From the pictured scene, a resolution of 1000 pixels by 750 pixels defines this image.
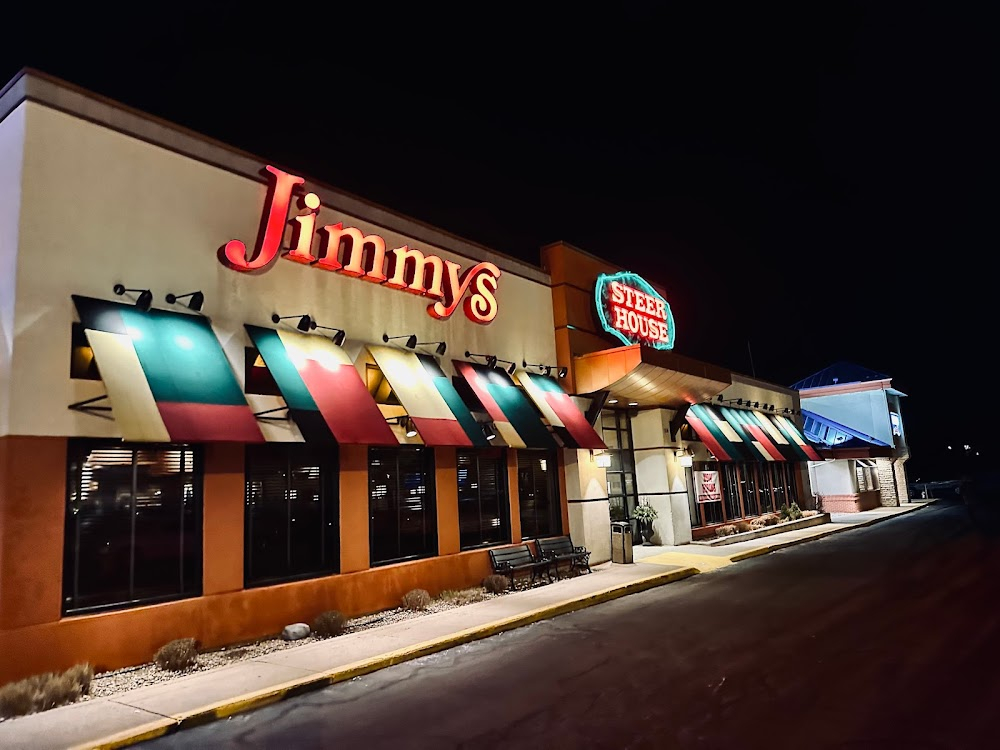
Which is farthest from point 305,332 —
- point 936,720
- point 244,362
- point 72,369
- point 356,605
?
point 936,720

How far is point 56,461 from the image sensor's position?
9.22 metres

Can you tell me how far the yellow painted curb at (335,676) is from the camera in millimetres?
7027

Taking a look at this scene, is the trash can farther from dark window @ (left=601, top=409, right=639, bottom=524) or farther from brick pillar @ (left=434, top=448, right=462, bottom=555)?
brick pillar @ (left=434, top=448, right=462, bottom=555)

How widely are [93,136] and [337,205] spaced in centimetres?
466

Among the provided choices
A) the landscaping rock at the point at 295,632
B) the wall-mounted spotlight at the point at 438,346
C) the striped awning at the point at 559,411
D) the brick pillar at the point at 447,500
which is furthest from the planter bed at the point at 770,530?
the landscaping rock at the point at 295,632

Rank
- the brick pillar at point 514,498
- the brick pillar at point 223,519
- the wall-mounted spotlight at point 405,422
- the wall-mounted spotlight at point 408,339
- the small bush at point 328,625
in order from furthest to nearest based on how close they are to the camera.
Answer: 1. the brick pillar at point 514,498
2. the wall-mounted spotlight at point 408,339
3. the wall-mounted spotlight at point 405,422
4. the small bush at point 328,625
5. the brick pillar at point 223,519

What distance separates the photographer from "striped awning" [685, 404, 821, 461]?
25516mm

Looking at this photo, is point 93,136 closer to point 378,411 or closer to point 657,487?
point 378,411

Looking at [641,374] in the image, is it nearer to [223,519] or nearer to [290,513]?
[290,513]

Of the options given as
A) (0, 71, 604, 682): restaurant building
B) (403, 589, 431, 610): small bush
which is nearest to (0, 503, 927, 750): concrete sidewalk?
(403, 589, 431, 610): small bush

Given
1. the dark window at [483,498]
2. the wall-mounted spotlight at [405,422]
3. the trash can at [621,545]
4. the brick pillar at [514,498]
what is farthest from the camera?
the trash can at [621,545]

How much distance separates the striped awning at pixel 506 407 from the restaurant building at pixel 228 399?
7 cm

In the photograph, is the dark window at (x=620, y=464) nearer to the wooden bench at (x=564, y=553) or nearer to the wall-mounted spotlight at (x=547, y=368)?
the wall-mounted spotlight at (x=547, y=368)

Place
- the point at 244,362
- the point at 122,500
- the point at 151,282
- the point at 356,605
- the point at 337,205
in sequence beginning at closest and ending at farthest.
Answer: the point at 122,500 → the point at 151,282 → the point at 244,362 → the point at 356,605 → the point at 337,205
